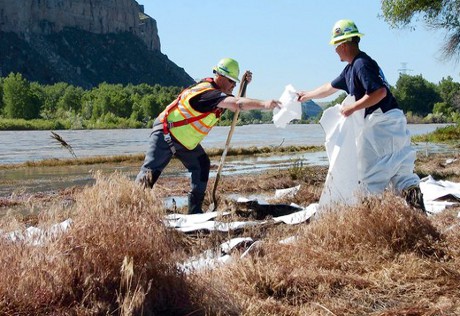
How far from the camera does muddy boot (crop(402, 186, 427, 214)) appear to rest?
6406 millimetres

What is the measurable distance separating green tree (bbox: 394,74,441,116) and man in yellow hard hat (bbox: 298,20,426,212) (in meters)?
137

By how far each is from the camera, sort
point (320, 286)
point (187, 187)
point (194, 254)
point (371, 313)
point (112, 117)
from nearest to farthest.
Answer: point (371, 313) < point (320, 286) < point (194, 254) < point (187, 187) < point (112, 117)

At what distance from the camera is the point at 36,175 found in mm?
18734

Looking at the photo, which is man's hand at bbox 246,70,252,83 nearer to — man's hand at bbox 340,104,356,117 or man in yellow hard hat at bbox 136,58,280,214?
man in yellow hard hat at bbox 136,58,280,214

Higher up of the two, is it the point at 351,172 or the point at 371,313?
the point at 351,172

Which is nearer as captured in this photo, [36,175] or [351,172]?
[351,172]

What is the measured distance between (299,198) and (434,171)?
19.6ft

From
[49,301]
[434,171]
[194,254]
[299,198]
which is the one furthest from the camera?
[434,171]

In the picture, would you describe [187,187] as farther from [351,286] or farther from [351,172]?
[351,286]

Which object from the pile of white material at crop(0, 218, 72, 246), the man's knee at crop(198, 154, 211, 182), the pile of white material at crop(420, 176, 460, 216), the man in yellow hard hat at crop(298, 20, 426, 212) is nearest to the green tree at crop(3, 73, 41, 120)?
the pile of white material at crop(420, 176, 460, 216)

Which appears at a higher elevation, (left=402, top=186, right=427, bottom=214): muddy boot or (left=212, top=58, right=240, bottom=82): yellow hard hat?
(left=212, top=58, right=240, bottom=82): yellow hard hat

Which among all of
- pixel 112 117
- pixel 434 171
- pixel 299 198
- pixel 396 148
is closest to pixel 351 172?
pixel 396 148

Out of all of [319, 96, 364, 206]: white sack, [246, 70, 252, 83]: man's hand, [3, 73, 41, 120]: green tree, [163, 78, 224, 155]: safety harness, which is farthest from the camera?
[3, 73, 41, 120]: green tree

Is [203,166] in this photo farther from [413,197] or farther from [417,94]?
[417,94]
